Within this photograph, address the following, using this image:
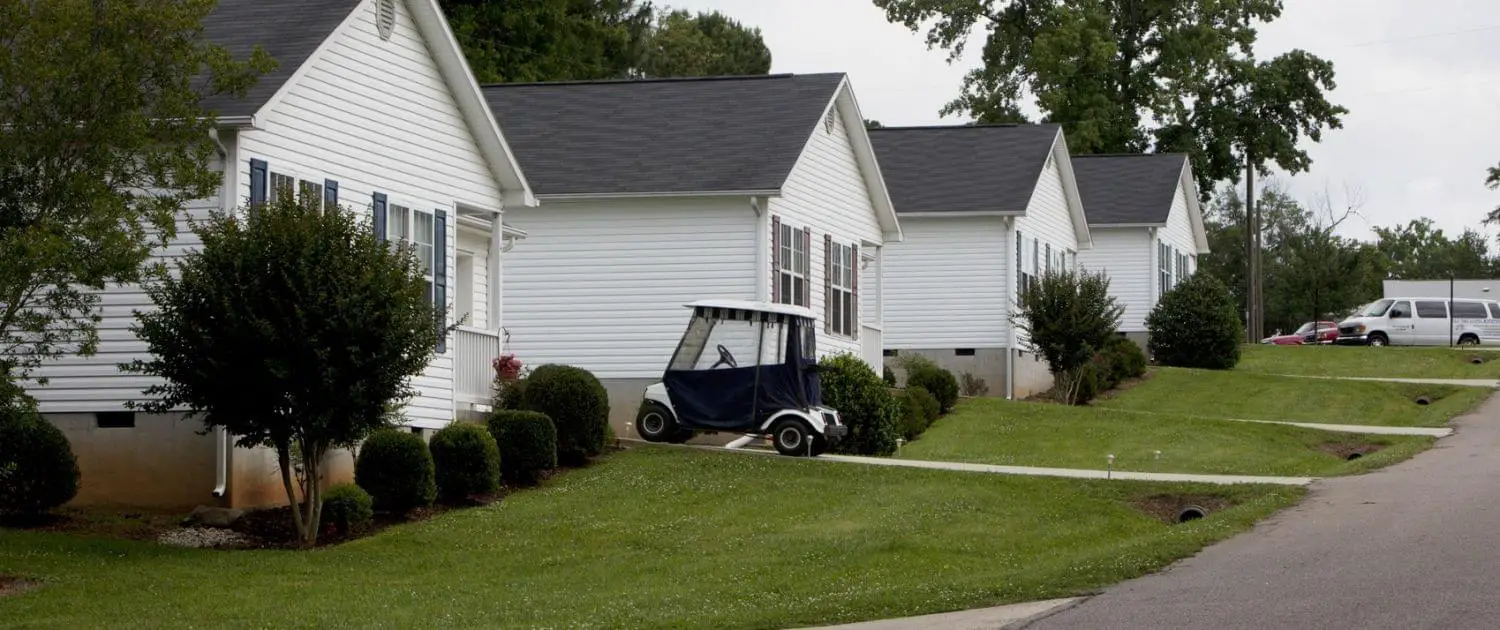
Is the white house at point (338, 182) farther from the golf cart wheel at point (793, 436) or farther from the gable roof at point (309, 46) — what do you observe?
the golf cart wheel at point (793, 436)

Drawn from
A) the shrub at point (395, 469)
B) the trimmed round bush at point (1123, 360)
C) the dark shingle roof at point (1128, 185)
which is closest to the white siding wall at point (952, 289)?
the trimmed round bush at point (1123, 360)

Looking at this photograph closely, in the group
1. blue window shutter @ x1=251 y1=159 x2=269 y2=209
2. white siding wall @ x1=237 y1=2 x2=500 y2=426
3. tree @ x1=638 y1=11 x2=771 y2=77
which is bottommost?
blue window shutter @ x1=251 y1=159 x2=269 y2=209

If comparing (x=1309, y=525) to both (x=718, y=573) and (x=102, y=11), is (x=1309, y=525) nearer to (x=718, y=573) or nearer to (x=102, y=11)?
(x=718, y=573)

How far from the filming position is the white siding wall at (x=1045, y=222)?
43000 mm

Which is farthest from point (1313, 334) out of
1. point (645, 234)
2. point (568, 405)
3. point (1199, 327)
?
point (568, 405)

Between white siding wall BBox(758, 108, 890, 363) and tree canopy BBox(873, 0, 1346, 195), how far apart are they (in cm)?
2787

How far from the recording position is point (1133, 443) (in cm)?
3014

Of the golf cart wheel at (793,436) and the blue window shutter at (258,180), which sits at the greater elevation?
the blue window shutter at (258,180)

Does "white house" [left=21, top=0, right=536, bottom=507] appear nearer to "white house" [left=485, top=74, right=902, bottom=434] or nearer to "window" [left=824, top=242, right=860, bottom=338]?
"white house" [left=485, top=74, right=902, bottom=434]

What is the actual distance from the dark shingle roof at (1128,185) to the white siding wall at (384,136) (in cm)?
2877

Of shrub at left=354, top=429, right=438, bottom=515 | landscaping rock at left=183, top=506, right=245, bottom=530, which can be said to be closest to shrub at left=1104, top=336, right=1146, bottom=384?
shrub at left=354, top=429, right=438, bottom=515

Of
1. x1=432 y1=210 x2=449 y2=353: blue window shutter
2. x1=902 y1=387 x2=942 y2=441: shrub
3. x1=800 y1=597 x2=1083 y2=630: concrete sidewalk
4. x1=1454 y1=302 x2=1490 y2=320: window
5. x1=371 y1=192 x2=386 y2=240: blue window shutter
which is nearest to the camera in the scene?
x1=800 y1=597 x2=1083 y2=630: concrete sidewalk

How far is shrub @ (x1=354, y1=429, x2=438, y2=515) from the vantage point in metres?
20.5

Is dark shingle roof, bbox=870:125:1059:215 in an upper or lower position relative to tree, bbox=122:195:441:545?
upper
